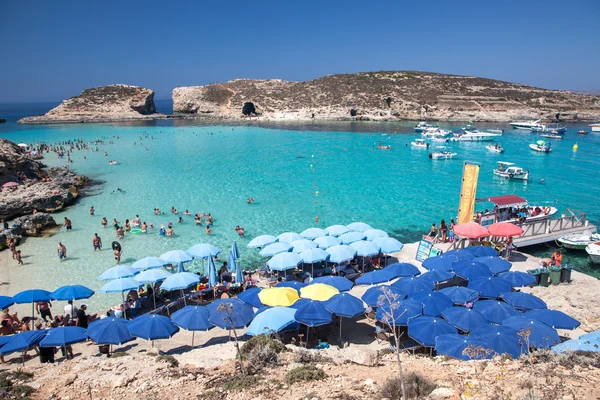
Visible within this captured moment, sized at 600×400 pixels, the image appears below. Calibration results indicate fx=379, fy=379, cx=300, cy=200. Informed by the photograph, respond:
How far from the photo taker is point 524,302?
37.7ft

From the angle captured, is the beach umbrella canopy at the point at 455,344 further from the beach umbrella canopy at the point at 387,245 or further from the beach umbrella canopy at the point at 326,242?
the beach umbrella canopy at the point at 326,242

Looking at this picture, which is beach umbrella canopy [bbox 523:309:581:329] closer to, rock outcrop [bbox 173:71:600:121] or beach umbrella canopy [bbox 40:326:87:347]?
beach umbrella canopy [bbox 40:326:87:347]

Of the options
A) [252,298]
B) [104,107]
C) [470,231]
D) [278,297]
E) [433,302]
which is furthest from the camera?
[104,107]

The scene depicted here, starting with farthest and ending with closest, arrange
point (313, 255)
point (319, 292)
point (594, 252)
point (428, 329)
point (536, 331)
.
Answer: point (594, 252) < point (313, 255) < point (319, 292) < point (428, 329) < point (536, 331)

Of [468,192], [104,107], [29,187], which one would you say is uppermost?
[104,107]

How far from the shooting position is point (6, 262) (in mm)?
18891

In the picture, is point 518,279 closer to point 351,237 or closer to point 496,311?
point 496,311

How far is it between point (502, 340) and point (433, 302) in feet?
8.26

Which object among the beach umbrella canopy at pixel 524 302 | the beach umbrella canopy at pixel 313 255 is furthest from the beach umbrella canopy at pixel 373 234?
the beach umbrella canopy at pixel 524 302

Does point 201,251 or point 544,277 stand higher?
point 201,251

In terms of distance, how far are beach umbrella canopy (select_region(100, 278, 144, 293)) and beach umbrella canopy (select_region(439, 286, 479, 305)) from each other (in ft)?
35.0

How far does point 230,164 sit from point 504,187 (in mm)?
28822

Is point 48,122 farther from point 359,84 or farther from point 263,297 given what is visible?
point 263,297

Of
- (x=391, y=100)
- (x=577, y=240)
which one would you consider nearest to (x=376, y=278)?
(x=577, y=240)
